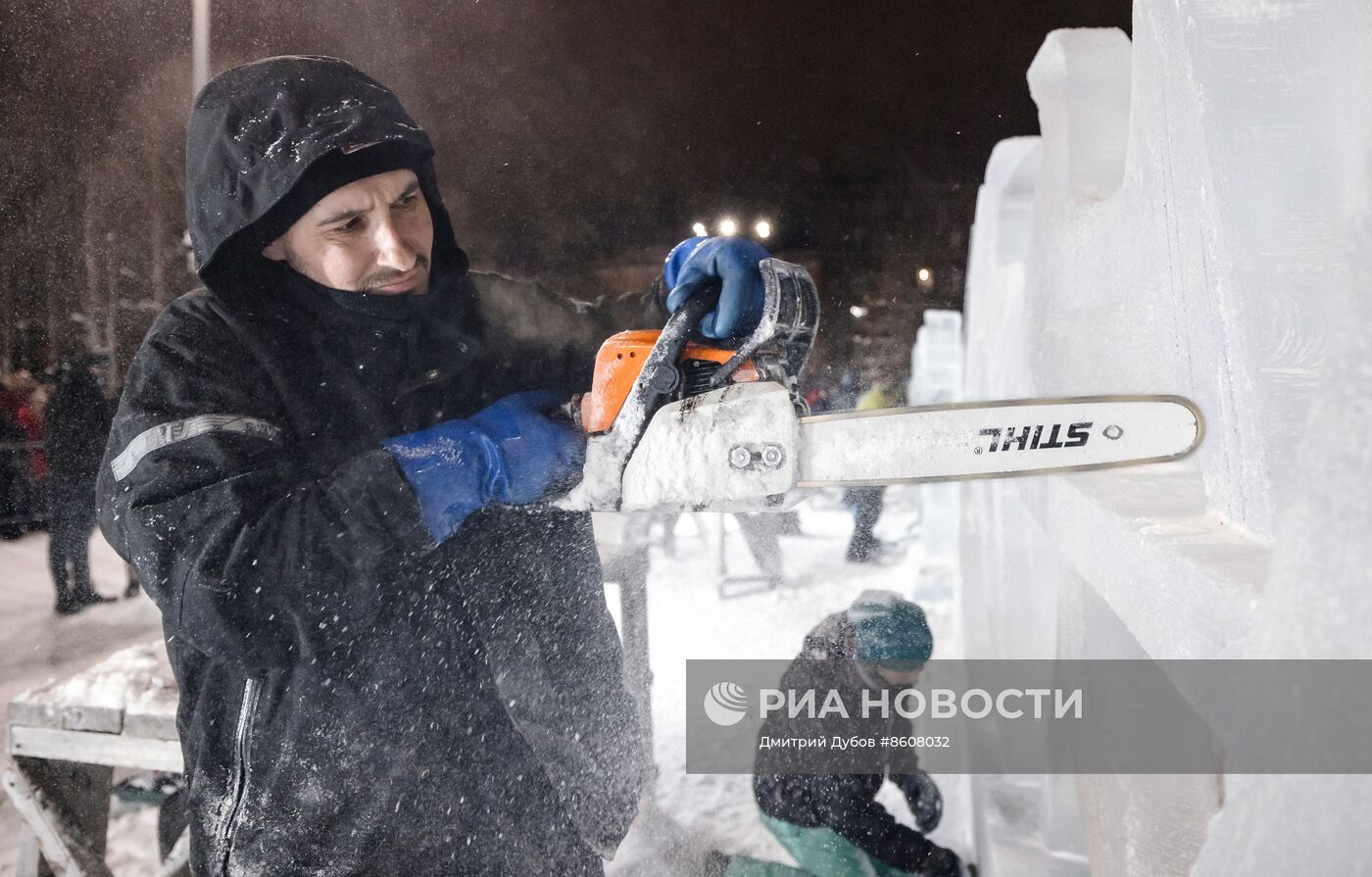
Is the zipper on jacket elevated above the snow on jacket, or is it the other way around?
the zipper on jacket

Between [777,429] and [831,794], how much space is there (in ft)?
4.71

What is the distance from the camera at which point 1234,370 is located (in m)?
0.63

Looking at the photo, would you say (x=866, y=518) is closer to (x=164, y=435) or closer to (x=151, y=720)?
(x=151, y=720)

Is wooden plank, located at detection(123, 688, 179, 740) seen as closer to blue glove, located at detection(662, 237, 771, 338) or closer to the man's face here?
the man's face

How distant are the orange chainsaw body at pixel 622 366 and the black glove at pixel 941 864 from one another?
1.66m

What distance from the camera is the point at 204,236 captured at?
3.87 feet

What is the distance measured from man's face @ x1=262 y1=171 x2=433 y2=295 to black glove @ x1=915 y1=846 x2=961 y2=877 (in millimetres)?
1979

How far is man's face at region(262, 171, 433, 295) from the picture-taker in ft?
4.09

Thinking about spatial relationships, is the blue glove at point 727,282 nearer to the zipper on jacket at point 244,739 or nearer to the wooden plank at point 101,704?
the zipper on jacket at point 244,739

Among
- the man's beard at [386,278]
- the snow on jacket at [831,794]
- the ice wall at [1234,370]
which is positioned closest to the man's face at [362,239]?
the man's beard at [386,278]

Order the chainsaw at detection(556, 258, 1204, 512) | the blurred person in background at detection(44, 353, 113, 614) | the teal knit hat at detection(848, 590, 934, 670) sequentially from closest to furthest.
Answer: the chainsaw at detection(556, 258, 1204, 512) < the teal knit hat at detection(848, 590, 934, 670) < the blurred person in background at detection(44, 353, 113, 614)

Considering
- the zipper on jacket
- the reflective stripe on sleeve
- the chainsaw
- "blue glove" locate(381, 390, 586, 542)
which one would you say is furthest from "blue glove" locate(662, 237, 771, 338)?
the zipper on jacket

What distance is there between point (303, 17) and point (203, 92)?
1.51 meters

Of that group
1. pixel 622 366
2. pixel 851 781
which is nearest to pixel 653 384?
pixel 622 366
